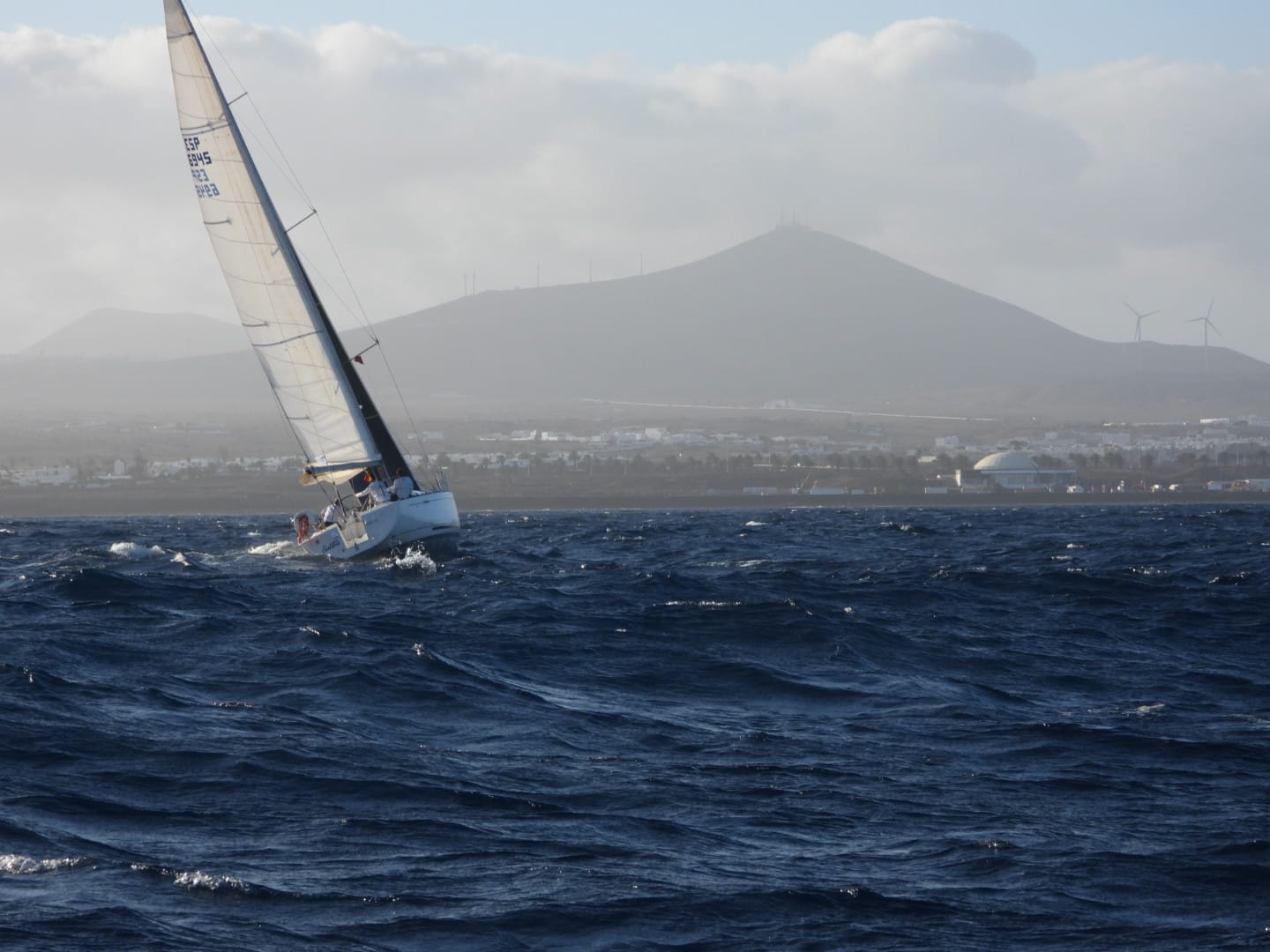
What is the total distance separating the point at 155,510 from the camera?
139 meters

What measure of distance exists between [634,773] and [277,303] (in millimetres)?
27388

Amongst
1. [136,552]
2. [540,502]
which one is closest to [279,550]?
[136,552]

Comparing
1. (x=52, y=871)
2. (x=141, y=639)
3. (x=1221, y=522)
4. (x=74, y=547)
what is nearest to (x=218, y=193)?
(x=74, y=547)

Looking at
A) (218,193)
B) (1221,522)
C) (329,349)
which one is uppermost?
(218,193)

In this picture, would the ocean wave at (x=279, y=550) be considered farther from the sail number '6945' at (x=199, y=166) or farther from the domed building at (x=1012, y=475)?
the domed building at (x=1012, y=475)

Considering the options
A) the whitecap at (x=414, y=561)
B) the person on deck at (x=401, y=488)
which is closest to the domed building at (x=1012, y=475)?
the person on deck at (x=401, y=488)

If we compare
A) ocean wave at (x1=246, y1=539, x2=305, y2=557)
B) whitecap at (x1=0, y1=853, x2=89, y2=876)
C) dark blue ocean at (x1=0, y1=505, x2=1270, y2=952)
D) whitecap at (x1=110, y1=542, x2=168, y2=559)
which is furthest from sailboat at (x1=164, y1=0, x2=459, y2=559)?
whitecap at (x1=0, y1=853, x2=89, y2=876)

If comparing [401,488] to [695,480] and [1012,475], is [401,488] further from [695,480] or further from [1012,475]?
[1012,475]

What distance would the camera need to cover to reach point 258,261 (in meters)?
38.2

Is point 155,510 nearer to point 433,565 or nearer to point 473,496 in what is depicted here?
point 473,496

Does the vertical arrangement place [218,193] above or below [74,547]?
above

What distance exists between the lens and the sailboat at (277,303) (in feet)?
124

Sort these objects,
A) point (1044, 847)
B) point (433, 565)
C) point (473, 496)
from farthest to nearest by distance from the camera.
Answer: point (473, 496), point (433, 565), point (1044, 847)

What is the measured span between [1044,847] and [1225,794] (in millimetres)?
2390
